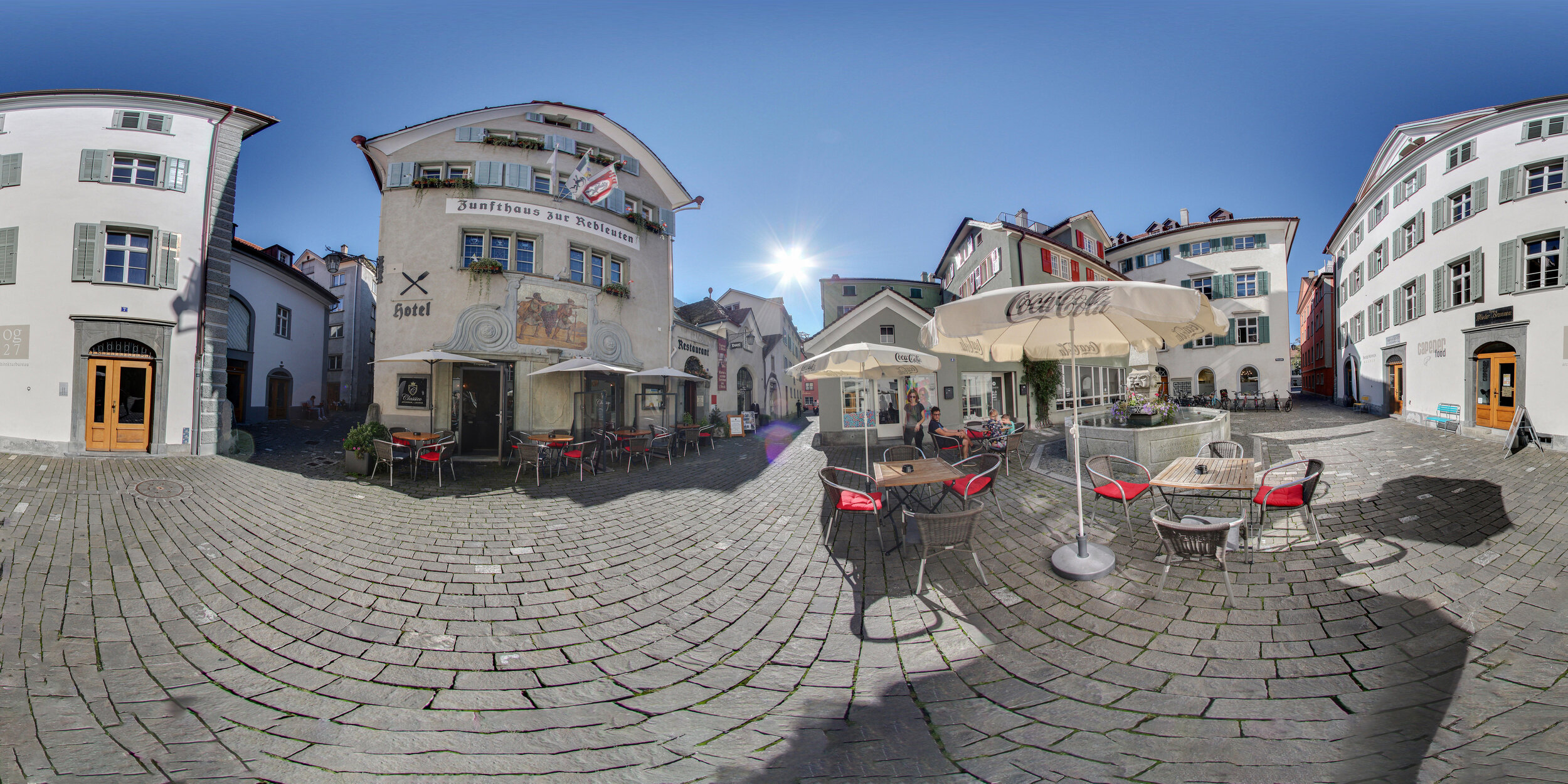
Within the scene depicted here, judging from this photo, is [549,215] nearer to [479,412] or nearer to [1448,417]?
[479,412]

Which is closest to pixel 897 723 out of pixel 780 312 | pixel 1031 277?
pixel 1031 277

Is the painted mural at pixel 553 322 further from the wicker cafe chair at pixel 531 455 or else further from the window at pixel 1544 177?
the window at pixel 1544 177

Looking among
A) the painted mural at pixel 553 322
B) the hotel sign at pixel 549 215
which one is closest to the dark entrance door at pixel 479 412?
the painted mural at pixel 553 322

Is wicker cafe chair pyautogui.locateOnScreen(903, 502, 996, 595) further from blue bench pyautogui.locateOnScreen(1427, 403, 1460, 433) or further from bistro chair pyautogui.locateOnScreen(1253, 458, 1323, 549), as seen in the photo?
blue bench pyautogui.locateOnScreen(1427, 403, 1460, 433)

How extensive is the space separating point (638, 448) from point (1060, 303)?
28.8 ft

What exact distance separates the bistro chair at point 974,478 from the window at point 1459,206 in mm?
19312

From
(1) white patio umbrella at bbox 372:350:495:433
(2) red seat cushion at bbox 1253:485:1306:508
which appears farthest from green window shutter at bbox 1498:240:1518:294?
(1) white patio umbrella at bbox 372:350:495:433

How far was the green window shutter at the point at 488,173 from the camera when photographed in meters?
12.6

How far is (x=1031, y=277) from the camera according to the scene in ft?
60.8

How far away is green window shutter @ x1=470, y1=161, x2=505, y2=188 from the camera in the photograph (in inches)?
496

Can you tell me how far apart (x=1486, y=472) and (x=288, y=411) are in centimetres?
3019

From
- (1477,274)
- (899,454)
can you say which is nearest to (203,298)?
(899,454)

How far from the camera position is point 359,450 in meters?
8.80

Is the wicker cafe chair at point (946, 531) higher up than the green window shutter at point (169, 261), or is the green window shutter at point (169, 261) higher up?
the green window shutter at point (169, 261)
